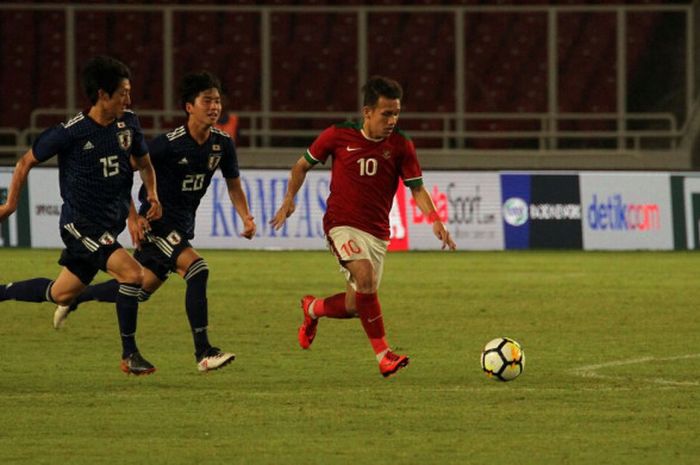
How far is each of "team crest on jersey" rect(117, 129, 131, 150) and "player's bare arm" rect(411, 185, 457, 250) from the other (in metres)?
1.71

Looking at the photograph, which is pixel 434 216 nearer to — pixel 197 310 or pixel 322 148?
pixel 322 148

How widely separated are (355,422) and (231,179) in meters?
2.81

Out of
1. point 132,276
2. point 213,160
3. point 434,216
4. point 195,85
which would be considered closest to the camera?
point 132,276

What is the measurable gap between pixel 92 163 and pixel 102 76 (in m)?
0.51

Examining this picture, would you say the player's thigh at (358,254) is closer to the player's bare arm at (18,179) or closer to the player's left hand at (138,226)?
the player's left hand at (138,226)

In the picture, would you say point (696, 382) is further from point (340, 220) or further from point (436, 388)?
point (340, 220)

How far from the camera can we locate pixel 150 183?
8992 mm

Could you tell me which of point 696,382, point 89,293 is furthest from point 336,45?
point 696,382

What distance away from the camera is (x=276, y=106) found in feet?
87.2

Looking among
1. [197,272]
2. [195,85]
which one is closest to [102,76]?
[195,85]

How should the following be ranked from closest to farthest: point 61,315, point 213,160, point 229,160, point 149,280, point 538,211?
point 213,160 < point 229,160 < point 149,280 < point 61,315 < point 538,211

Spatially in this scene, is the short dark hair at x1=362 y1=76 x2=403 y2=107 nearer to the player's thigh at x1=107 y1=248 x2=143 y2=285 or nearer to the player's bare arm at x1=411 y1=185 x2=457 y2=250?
the player's bare arm at x1=411 y1=185 x2=457 y2=250

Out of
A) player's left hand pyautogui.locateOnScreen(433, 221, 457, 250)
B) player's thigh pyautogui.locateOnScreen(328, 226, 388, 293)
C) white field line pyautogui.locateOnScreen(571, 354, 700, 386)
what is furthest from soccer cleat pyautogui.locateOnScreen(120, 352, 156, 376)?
white field line pyautogui.locateOnScreen(571, 354, 700, 386)

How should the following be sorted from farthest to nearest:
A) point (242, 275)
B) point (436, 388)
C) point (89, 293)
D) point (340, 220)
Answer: point (242, 275) → point (89, 293) → point (340, 220) → point (436, 388)
